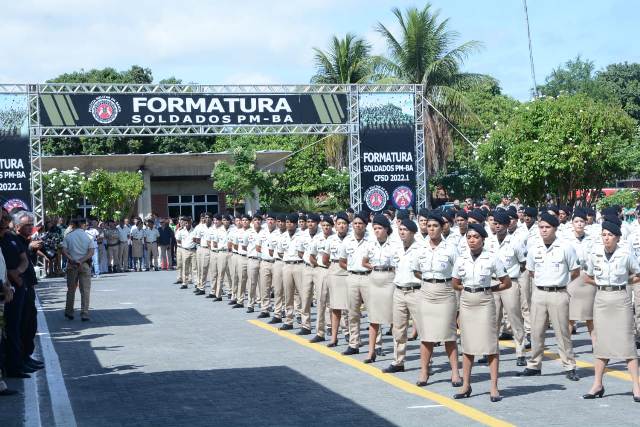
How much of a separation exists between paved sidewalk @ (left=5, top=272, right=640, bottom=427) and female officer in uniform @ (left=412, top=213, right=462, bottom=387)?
39cm

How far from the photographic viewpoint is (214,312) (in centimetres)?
2019

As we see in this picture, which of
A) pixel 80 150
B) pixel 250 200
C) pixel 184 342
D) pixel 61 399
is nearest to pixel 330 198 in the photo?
pixel 250 200

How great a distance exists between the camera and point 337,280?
14656mm

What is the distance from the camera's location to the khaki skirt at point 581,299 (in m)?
13.2

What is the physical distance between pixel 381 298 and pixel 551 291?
229 centimetres

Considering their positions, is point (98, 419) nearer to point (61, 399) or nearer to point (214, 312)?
point (61, 399)

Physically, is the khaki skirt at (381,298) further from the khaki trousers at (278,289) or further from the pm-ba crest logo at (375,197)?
the pm-ba crest logo at (375,197)

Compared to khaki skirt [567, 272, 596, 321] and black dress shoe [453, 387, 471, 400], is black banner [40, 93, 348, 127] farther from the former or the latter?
black dress shoe [453, 387, 471, 400]

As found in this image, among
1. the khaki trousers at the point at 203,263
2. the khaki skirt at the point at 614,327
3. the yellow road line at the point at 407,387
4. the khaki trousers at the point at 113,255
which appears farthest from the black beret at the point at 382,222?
the khaki trousers at the point at 113,255

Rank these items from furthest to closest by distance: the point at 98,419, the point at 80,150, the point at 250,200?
the point at 80,150, the point at 250,200, the point at 98,419

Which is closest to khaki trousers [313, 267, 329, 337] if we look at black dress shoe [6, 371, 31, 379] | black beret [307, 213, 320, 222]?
black beret [307, 213, 320, 222]

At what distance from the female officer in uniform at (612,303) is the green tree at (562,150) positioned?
21.0 m

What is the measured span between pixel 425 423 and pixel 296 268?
829 cm

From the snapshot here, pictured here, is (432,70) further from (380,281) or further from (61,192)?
→ (380,281)
